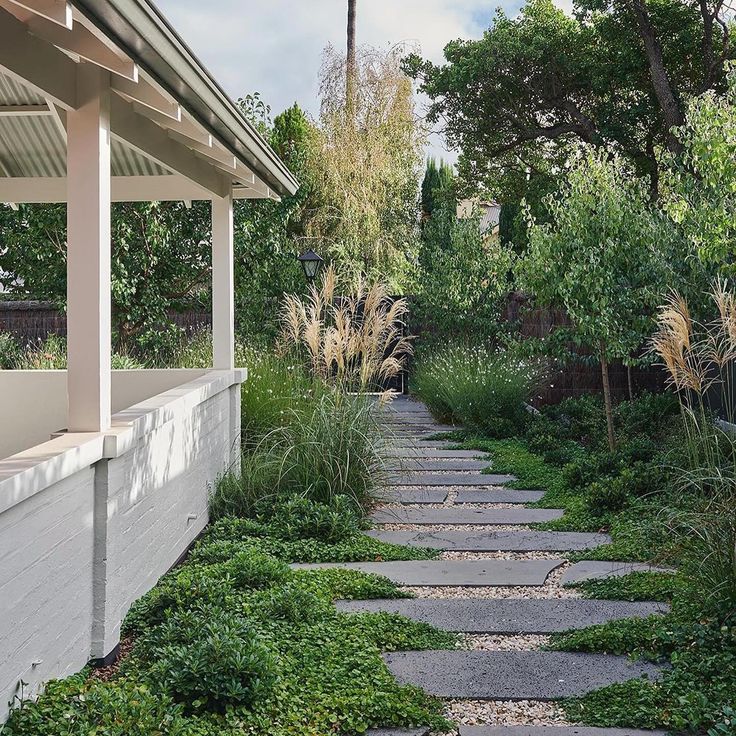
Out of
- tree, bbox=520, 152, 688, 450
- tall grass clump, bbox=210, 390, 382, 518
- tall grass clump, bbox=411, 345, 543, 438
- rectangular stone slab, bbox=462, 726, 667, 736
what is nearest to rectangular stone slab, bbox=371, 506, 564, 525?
tall grass clump, bbox=210, 390, 382, 518

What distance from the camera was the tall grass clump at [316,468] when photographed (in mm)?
6484

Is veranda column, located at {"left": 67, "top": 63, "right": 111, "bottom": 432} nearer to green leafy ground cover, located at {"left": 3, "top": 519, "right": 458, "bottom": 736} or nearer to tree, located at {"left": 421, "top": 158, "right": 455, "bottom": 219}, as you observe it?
green leafy ground cover, located at {"left": 3, "top": 519, "right": 458, "bottom": 736}

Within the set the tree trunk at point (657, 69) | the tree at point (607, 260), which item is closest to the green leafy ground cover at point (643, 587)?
the tree at point (607, 260)

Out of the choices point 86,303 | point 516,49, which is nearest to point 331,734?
point 86,303

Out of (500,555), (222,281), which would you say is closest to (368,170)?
(222,281)

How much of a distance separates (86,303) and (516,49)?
1434cm

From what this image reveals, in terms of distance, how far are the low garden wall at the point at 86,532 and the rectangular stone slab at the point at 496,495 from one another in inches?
98.3

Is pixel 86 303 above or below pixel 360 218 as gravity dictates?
below

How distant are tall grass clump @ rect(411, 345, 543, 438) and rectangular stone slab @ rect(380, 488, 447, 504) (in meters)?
2.77

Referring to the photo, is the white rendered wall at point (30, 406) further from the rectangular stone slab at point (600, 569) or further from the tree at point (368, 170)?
the tree at point (368, 170)

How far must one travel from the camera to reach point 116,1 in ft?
9.75

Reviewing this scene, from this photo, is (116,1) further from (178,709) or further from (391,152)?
(391,152)

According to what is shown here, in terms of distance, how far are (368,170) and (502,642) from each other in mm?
15457

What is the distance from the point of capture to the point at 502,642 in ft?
14.1
